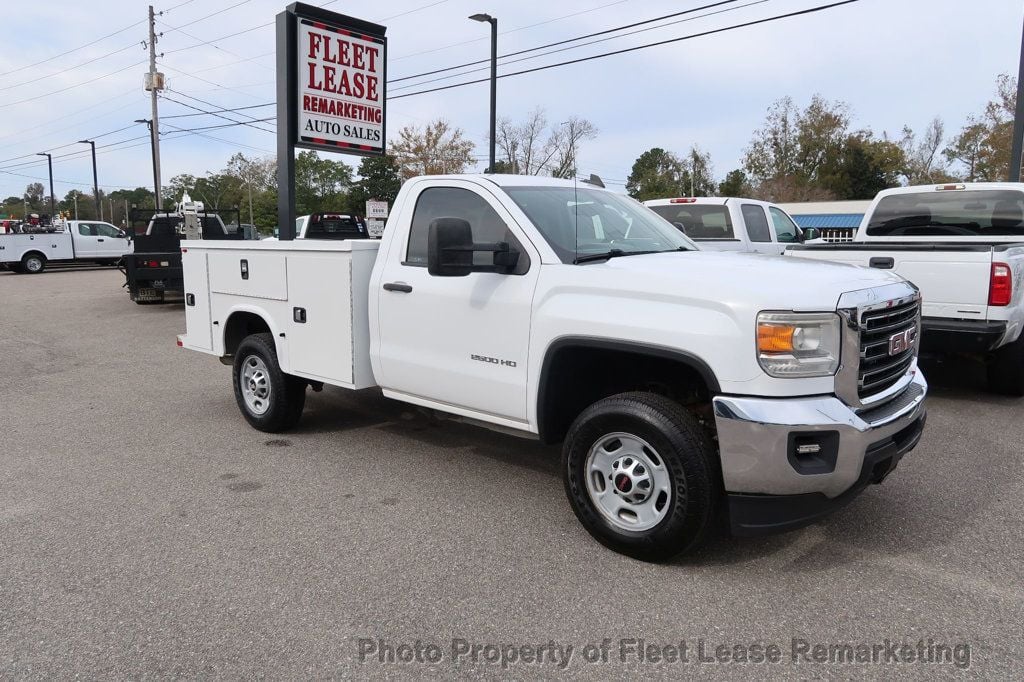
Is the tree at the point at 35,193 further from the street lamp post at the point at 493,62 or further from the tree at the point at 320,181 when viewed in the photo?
the street lamp post at the point at 493,62

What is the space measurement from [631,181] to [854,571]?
91674mm

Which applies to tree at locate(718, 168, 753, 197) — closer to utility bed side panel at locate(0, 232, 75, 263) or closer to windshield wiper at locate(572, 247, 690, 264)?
utility bed side panel at locate(0, 232, 75, 263)

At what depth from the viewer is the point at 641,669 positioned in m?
2.87

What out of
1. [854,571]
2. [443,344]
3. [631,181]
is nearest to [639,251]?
[443,344]

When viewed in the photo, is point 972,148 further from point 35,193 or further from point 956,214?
point 35,193

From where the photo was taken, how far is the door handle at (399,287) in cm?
475

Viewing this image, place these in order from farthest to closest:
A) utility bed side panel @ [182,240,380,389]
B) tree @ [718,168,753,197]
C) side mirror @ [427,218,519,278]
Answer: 1. tree @ [718,168,753,197]
2. utility bed side panel @ [182,240,380,389]
3. side mirror @ [427,218,519,278]

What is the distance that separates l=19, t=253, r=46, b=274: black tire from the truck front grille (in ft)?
101

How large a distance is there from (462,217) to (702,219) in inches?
295

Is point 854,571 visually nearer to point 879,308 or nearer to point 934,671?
point 934,671

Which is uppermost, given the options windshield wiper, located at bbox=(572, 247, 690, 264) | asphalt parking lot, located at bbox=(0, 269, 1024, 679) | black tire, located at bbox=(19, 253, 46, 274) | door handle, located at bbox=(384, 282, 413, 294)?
windshield wiper, located at bbox=(572, 247, 690, 264)

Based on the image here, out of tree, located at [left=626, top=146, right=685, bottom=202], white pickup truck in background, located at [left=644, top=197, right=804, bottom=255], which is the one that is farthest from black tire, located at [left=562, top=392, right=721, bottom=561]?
tree, located at [left=626, top=146, right=685, bottom=202]

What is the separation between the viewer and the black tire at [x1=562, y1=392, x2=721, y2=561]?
3445 millimetres

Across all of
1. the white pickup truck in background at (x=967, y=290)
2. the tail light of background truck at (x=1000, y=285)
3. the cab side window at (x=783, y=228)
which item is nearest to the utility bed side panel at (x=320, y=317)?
the white pickup truck in background at (x=967, y=290)
